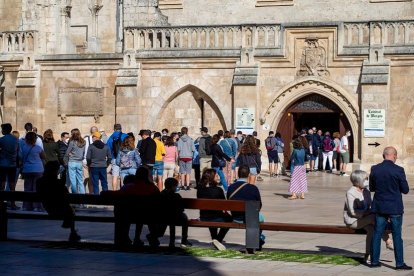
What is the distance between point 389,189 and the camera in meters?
14.7

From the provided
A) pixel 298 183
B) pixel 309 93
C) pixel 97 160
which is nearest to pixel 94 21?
pixel 309 93

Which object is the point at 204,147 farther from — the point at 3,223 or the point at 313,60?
the point at 3,223

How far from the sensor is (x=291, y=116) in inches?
1486

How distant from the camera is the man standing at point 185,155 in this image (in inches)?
1164

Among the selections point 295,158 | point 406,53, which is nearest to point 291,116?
point 406,53

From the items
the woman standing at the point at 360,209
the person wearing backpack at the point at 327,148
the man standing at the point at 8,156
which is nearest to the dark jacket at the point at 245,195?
the woman standing at the point at 360,209

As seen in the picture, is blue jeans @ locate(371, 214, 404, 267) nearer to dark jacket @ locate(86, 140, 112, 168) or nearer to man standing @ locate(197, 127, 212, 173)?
dark jacket @ locate(86, 140, 112, 168)

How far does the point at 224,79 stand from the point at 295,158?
10499 mm

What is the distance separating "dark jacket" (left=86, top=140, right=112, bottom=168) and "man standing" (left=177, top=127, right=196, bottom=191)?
6.05 metres

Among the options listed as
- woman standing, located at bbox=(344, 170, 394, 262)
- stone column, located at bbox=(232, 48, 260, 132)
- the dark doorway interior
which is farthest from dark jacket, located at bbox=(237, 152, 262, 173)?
woman standing, located at bbox=(344, 170, 394, 262)

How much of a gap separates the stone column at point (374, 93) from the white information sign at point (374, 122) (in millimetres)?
86

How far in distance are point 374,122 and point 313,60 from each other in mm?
2835

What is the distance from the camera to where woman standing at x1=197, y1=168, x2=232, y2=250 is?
16.5m

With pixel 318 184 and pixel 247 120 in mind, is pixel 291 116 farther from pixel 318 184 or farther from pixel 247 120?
pixel 318 184
